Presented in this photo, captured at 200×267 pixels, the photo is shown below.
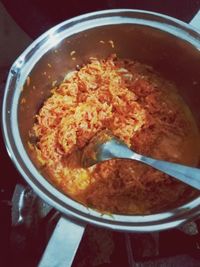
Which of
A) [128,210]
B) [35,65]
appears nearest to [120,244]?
[128,210]

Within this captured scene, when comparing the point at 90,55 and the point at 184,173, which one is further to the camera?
the point at 90,55

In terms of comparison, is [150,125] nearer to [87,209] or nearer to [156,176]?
[156,176]

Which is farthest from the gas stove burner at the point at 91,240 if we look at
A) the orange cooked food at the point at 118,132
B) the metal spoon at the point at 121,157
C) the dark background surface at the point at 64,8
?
the dark background surface at the point at 64,8

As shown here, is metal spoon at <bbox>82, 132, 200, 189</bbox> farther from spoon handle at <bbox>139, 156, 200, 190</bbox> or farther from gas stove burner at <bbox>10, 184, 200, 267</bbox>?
gas stove burner at <bbox>10, 184, 200, 267</bbox>

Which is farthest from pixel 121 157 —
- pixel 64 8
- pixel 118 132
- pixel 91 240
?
pixel 64 8

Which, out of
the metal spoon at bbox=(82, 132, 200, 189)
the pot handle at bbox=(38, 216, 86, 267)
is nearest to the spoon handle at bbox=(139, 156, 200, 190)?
the metal spoon at bbox=(82, 132, 200, 189)

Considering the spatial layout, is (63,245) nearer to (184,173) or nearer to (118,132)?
(184,173)
